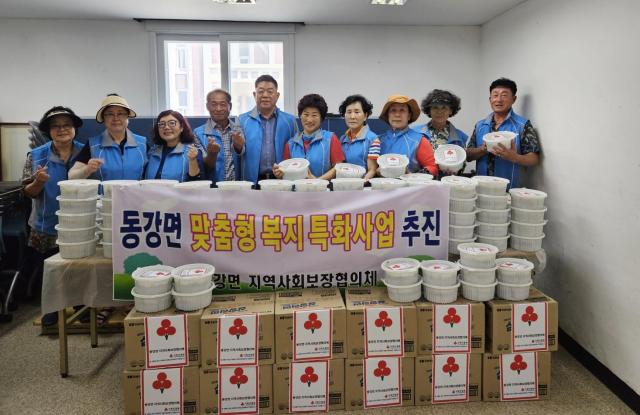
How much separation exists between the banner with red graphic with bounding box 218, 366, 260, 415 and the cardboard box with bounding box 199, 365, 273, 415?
0.02 metres

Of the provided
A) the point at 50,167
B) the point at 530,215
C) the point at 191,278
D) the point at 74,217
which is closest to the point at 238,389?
the point at 191,278

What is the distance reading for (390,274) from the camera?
2469mm

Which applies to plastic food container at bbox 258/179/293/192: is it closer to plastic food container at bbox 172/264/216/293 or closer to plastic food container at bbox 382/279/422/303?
plastic food container at bbox 172/264/216/293

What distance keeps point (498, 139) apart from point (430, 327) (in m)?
1.56

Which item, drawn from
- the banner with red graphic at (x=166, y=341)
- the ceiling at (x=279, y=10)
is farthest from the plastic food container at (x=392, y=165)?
the ceiling at (x=279, y=10)

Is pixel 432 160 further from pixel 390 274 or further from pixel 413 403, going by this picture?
pixel 413 403

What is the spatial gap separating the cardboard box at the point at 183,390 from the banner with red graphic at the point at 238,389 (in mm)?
120

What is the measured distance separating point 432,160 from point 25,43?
4.45 m

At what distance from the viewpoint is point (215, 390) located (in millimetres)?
2338

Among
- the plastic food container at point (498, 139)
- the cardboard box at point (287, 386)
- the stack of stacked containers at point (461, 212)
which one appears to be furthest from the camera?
the plastic food container at point (498, 139)

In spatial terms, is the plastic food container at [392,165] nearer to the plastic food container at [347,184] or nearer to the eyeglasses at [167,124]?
the plastic food container at [347,184]

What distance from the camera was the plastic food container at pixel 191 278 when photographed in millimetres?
2340

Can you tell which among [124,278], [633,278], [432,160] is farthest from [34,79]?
[633,278]

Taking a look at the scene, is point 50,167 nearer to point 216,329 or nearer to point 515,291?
point 216,329
